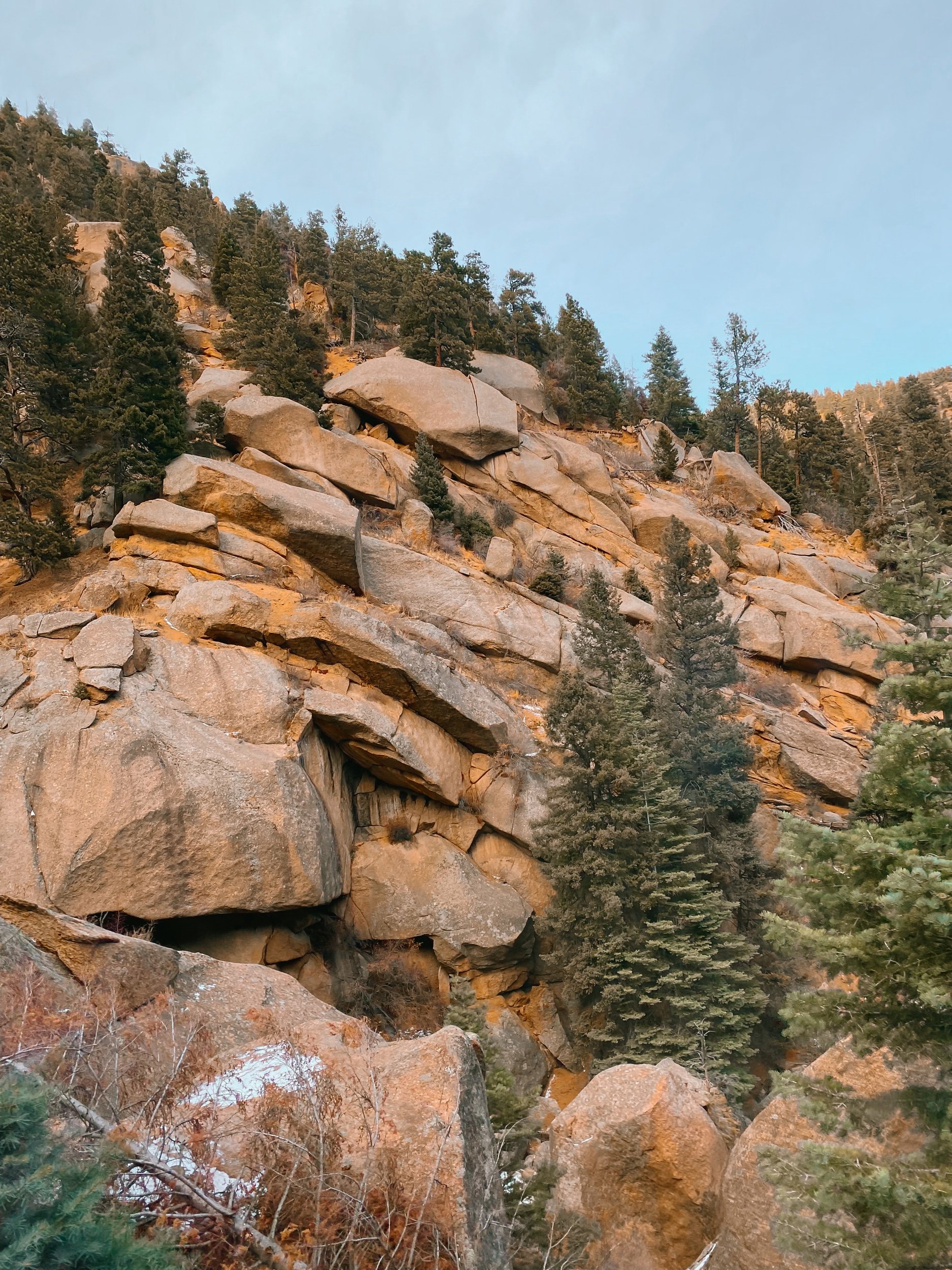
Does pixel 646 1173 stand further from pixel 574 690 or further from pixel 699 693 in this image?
pixel 699 693

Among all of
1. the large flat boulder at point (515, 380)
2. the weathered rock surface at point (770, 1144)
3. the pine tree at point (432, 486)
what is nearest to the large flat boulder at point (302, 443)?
the pine tree at point (432, 486)

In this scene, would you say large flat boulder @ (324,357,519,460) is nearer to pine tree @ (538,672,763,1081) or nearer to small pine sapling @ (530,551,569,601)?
small pine sapling @ (530,551,569,601)

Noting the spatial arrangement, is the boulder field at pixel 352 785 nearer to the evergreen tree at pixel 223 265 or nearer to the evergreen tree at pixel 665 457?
the evergreen tree at pixel 223 265

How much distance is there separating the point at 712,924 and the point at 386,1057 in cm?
1130

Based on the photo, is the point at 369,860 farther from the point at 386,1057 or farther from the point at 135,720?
the point at 386,1057

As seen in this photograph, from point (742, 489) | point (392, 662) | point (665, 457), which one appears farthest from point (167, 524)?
point (742, 489)

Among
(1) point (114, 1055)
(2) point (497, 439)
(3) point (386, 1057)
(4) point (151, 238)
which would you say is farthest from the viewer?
(2) point (497, 439)

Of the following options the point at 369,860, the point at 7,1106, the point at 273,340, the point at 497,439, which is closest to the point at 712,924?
the point at 369,860

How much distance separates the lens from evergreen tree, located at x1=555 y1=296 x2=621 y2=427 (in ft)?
147

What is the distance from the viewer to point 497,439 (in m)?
35.1

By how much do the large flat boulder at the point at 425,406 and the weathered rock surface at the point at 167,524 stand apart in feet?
48.4

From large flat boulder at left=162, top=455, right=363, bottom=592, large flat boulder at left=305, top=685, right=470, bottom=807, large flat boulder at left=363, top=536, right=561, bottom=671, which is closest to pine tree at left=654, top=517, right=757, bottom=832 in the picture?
large flat boulder at left=363, top=536, right=561, bottom=671

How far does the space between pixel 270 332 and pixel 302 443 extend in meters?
9.21

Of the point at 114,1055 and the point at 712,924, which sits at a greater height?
the point at 114,1055
